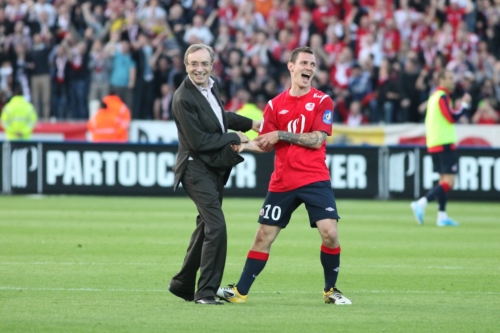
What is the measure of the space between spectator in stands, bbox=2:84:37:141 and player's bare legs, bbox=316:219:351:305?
1575 centimetres

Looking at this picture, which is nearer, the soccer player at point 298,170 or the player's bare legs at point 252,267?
the soccer player at point 298,170

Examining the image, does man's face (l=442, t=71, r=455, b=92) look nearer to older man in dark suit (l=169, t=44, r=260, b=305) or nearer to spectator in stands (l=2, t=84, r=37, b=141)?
older man in dark suit (l=169, t=44, r=260, b=305)

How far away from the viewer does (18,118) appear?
75.2 ft

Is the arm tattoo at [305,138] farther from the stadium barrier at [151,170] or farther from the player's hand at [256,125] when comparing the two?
the stadium barrier at [151,170]

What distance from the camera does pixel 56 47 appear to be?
2531 cm

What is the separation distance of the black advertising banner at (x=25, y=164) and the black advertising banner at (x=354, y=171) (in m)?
6.59

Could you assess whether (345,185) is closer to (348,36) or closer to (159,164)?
(159,164)

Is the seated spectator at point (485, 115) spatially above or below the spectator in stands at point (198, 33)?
below

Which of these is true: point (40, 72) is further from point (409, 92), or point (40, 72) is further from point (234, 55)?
point (409, 92)

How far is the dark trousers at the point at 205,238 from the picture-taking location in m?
8.20

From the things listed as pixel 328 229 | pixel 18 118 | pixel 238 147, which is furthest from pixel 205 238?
pixel 18 118

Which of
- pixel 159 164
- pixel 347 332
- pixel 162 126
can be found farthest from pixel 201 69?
pixel 162 126

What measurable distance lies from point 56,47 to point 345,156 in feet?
28.4

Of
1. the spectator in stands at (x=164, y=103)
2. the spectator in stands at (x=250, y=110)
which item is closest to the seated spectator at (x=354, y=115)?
the spectator in stands at (x=250, y=110)
